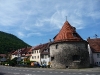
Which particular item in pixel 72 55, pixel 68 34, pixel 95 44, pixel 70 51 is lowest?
pixel 72 55

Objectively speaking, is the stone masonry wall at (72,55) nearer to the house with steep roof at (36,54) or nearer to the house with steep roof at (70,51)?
the house with steep roof at (70,51)

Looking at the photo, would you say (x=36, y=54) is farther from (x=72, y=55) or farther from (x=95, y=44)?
(x=72, y=55)

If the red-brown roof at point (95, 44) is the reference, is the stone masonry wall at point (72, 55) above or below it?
below

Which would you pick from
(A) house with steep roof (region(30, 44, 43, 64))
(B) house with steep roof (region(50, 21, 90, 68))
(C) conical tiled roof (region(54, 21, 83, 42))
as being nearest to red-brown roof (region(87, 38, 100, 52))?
(B) house with steep roof (region(50, 21, 90, 68))

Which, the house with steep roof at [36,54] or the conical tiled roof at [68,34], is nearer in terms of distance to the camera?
the conical tiled roof at [68,34]

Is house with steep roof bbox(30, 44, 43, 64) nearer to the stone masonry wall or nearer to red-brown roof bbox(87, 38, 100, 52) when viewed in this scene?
red-brown roof bbox(87, 38, 100, 52)

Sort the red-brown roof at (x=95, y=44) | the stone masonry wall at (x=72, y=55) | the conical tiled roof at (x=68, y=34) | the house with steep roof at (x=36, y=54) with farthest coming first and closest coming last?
1. the house with steep roof at (x=36, y=54)
2. the red-brown roof at (x=95, y=44)
3. the conical tiled roof at (x=68, y=34)
4. the stone masonry wall at (x=72, y=55)

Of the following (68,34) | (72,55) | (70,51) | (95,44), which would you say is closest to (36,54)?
(95,44)

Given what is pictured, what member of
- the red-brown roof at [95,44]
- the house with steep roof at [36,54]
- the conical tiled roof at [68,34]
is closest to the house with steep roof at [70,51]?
the conical tiled roof at [68,34]

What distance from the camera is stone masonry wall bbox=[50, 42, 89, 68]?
1517 inches

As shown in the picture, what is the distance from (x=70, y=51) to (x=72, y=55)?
0.94m

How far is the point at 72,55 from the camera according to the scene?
38.6m

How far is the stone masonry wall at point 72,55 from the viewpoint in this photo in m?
38.5

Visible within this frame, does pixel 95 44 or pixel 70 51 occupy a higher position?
pixel 95 44
